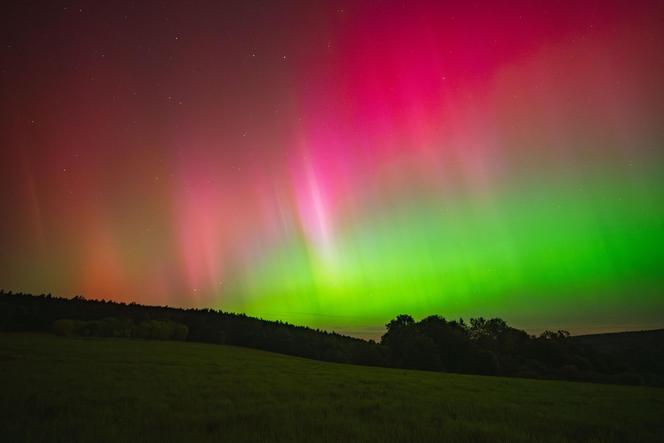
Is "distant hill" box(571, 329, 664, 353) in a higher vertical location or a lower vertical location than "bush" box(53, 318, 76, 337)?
lower

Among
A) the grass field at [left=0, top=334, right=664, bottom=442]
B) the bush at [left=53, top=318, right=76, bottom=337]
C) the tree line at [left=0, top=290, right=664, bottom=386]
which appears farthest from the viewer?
the bush at [left=53, top=318, right=76, bottom=337]

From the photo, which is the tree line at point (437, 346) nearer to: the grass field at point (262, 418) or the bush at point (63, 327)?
the bush at point (63, 327)

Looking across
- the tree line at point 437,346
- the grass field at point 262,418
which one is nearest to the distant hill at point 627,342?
the tree line at point 437,346

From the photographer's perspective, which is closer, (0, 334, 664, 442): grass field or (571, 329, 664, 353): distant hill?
(0, 334, 664, 442): grass field

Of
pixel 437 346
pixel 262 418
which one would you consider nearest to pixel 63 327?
pixel 437 346

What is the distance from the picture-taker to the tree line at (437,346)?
66688 millimetres

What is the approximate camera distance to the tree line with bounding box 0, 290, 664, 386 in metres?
66.7

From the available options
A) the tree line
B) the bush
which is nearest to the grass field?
the tree line

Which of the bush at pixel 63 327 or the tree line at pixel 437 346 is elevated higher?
the bush at pixel 63 327

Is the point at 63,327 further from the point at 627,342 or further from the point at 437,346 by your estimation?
the point at 627,342

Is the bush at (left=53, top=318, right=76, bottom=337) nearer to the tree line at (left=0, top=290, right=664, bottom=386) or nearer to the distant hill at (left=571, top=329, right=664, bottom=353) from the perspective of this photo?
the tree line at (left=0, top=290, right=664, bottom=386)

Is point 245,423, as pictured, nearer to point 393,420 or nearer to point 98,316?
point 393,420

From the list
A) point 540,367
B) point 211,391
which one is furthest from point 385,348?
point 211,391

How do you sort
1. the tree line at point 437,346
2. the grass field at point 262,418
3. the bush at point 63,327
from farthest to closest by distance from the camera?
the bush at point 63,327 → the tree line at point 437,346 → the grass field at point 262,418
